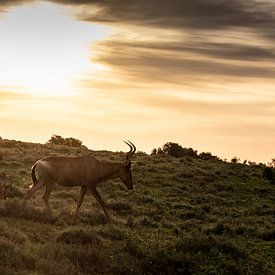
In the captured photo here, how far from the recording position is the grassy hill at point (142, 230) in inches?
556

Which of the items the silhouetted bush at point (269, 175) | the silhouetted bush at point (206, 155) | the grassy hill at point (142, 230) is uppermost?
the silhouetted bush at point (206, 155)

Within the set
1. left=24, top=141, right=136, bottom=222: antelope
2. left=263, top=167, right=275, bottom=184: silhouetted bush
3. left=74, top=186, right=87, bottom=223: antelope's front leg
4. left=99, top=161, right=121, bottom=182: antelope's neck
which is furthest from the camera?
left=263, top=167, right=275, bottom=184: silhouetted bush

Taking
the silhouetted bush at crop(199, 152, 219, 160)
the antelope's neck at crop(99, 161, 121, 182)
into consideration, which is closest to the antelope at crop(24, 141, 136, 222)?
the antelope's neck at crop(99, 161, 121, 182)

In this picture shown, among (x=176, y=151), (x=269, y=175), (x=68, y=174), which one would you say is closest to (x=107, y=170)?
(x=68, y=174)

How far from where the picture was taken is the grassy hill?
46.3 feet

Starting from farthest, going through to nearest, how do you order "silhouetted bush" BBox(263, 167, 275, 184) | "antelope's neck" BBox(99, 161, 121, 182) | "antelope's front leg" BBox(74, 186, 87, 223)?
1. "silhouetted bush" BBox(263, 167, 275, 184)
2. "antelope's neck" BBox(99, 161, 121, 182)
3. "antelope's front leg" BBox(74, 186, 87, 223)

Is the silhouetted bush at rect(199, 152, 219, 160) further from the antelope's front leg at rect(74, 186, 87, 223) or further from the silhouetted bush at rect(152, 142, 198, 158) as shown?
the antelope's front leg at rect(74, 186, 87, 223)

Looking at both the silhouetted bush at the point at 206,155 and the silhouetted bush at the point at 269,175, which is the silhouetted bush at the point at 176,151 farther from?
the silhouetted bush at the point at 269,175

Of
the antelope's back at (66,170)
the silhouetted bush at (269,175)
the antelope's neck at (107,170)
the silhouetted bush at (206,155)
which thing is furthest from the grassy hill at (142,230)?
the silhouetted bush at (206,155)

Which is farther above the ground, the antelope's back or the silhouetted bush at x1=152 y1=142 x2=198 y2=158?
the silhouetted bush at x1=152 y1=142 x2=198 y2=158

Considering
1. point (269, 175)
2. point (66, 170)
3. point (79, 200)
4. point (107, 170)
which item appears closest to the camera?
point (79, 200)

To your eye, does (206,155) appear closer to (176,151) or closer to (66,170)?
(176,151)

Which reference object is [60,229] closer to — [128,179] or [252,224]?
[128,179]

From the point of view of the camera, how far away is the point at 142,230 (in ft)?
64.2
